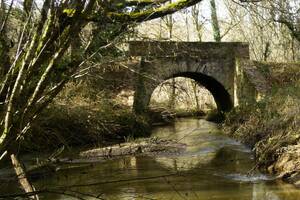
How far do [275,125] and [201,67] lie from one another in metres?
7.76

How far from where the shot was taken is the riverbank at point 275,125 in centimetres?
998

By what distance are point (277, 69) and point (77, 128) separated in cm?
946

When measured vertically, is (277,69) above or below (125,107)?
above

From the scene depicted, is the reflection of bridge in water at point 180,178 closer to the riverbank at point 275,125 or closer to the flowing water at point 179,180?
the flowing water at point 179,180

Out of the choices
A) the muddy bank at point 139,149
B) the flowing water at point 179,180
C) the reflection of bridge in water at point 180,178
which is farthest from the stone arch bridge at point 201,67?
the flowing water at point 179,180

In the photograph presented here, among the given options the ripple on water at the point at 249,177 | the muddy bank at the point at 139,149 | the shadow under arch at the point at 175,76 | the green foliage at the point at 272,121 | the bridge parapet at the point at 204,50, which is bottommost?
the ripple on water at the point at 249,177

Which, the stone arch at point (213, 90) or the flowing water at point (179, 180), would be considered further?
the stone arch at point (213, 90)

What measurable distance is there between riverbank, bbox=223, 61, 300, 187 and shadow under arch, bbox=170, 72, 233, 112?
2.08m

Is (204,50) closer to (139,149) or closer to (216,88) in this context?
(216,88)

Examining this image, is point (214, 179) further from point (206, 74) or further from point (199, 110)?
point (199, 110)

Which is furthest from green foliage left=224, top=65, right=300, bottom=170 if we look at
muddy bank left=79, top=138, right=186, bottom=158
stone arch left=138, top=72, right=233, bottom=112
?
stone arch left=138, top=72, right=233, bottom=112

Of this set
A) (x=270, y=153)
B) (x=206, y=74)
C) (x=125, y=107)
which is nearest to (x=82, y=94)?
(x=125, y=107)

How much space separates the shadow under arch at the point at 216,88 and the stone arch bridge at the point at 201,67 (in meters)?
0.05

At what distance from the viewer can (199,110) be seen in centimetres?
2669
